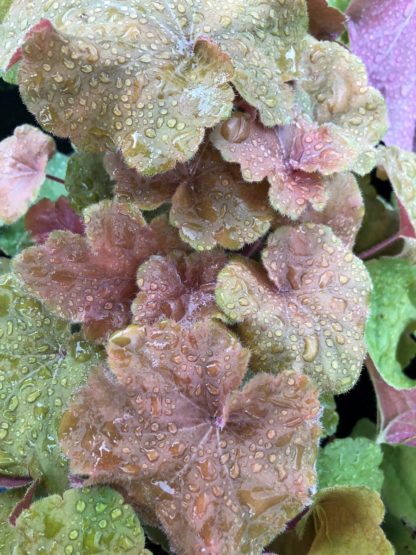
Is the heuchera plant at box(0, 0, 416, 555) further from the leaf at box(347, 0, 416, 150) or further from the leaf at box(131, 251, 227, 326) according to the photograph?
the leaf at box(347, 0, 416, 150)

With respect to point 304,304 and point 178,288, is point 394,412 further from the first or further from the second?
point 178,288

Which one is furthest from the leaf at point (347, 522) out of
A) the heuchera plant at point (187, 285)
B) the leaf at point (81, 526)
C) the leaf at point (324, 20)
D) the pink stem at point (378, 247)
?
the leaf at point (324, 20)

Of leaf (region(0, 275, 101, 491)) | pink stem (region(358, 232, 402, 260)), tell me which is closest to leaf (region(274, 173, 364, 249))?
pink stem (region(358, 232, 402, 260))

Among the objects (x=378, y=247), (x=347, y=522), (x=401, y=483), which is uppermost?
(x=378, y=247)

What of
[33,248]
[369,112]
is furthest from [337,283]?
[33,248]

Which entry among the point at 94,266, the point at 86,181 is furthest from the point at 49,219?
the point at 94,266

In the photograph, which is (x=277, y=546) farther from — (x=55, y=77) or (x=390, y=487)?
(x=55, y=77)

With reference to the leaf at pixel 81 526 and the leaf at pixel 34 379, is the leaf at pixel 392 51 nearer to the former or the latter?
the leaf at pixel 34 379
